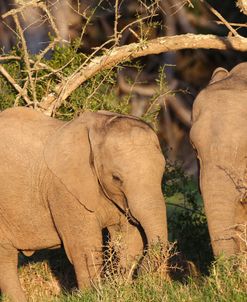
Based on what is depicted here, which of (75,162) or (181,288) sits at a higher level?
(75,162)

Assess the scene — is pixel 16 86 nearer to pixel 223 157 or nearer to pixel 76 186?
pixel 76 186

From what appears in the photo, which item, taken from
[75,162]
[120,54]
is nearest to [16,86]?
[120,54]

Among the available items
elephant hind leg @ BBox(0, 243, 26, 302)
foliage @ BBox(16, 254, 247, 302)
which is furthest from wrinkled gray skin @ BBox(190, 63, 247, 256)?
elephant hind leg @ BBox(0, 243, 26, 302)

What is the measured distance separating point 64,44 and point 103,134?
212 cm

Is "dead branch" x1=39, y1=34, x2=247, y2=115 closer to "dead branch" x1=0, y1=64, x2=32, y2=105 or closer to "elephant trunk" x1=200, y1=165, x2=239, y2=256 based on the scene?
"dead branch" x1=0, y1=64, x2=32, y2=105

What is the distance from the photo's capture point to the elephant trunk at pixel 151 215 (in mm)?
10273

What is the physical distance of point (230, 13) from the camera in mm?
21500

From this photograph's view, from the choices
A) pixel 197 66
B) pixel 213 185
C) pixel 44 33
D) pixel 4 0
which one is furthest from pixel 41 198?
pixel 197 66

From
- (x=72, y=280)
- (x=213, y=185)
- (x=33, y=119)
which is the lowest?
(x=72, y=280)

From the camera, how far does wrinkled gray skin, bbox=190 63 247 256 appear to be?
9.40 metres

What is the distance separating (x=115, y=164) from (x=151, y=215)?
1.94 ft

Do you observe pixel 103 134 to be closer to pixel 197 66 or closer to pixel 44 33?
pixel 44 33

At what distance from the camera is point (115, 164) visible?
418 inches

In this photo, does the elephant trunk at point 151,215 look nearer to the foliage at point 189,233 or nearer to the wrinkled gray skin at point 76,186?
the wrinkled gray skin at point 76,186
